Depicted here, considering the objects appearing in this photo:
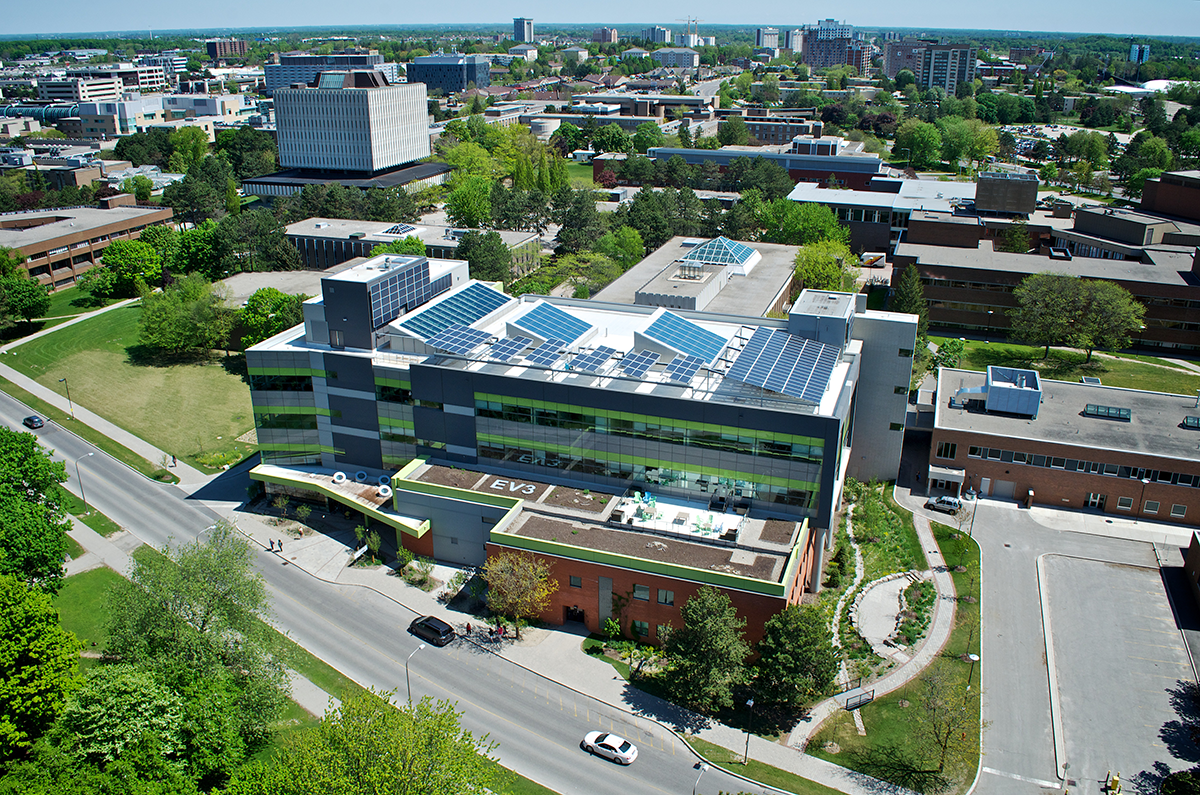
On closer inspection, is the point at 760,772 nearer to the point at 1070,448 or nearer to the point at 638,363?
the point at 638,363

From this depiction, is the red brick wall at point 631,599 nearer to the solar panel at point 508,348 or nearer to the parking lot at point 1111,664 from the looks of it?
the solar panel at point 508,348

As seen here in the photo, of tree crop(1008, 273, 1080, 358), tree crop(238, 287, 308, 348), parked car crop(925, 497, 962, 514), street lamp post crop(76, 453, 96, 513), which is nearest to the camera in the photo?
parked car crop(925, 497, 962, 514)

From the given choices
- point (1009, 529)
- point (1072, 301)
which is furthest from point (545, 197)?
point (1009, 529)

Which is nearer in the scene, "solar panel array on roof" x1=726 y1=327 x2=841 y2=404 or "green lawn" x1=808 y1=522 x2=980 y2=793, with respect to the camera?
"green lawn" x1=808 y1=522 x2=980 y2=793

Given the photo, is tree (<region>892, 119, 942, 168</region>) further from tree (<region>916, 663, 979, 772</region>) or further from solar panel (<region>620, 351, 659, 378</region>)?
tree (<region>916, 663, 979, 772</region>)

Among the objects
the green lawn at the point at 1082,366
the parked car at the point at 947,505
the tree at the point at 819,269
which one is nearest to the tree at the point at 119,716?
the parked car at the point at 947,505

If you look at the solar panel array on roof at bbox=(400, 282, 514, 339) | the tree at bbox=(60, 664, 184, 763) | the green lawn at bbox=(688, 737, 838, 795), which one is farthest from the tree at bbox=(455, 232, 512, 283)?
the green lawn at bbox=(688, 737, 838, 795)

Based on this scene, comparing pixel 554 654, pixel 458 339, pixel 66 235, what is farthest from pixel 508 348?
pixel 66 235

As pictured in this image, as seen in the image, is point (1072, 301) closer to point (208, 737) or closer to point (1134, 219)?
point (1134, 219)
